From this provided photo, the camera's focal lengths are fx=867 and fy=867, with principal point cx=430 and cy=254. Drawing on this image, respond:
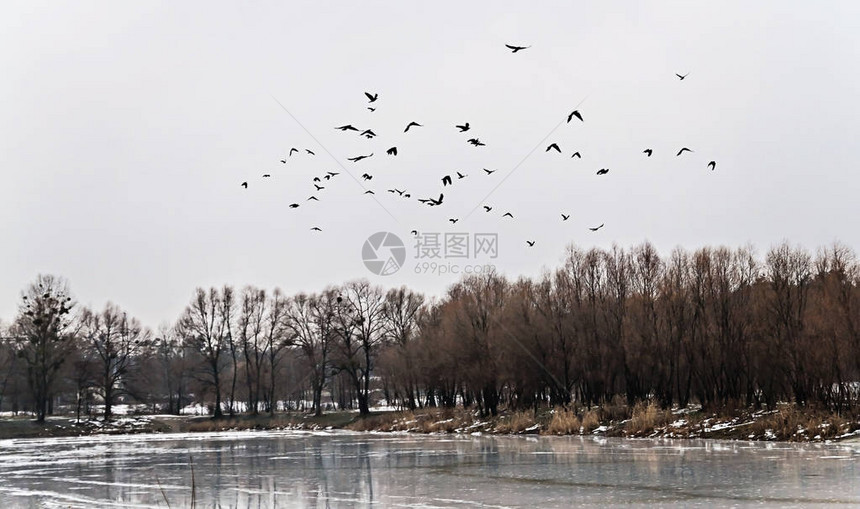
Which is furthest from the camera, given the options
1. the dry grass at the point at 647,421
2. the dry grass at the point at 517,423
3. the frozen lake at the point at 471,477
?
the dry grass at the point at 517,423

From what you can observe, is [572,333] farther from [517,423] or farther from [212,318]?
[212,318]

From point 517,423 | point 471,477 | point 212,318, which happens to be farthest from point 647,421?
point 212,318

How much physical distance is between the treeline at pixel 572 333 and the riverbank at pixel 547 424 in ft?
8.87

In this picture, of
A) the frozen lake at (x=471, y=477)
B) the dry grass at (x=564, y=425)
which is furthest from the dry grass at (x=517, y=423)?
the frozen lake at (x=471, y=477)

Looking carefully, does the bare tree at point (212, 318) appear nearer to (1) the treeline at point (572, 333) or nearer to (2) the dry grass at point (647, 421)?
(1) the treeline at point (572, 333)

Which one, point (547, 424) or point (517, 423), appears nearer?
point (547, 424)

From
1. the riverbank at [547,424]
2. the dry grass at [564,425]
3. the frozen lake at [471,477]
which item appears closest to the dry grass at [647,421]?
the riverbank at [547,424]

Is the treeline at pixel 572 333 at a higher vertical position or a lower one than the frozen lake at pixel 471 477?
higher

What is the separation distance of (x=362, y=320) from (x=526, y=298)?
90.0ft

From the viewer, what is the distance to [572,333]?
6172 cm

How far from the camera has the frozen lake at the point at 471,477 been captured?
64.2 ft

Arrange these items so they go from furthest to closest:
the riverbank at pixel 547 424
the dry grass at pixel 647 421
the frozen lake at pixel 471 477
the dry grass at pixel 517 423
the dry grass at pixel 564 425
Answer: the dry grass at pixel 517 423 < the dry grass at pixel 564 425 < the dry grass at pixel 647 421 < the riverbank at pixel 547 424 < the frozen lake at pixel 471 477

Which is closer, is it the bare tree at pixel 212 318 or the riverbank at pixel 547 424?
the riverbank at pixel 547 424

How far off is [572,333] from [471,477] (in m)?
37.5
